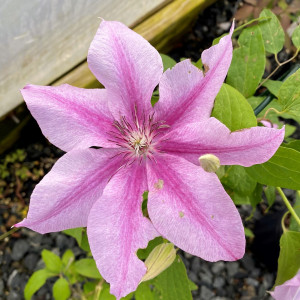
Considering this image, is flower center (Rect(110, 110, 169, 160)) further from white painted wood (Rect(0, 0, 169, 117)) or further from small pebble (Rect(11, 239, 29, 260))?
small pebble (Rect(11, 239, 29, 260))

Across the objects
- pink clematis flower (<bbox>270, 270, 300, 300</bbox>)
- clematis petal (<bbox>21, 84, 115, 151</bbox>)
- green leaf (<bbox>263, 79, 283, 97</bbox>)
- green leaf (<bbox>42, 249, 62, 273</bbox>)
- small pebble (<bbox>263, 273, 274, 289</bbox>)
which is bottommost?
small pebble (<bbox>263, 273, 274, 289</bbox>)

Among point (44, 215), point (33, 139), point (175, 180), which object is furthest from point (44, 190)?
point (33, 139)

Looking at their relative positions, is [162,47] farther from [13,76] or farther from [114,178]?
[114,178]

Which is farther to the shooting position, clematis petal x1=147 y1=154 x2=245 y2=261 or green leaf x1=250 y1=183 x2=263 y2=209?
green leaf x1=250 y1=183 x2=263 y2=209

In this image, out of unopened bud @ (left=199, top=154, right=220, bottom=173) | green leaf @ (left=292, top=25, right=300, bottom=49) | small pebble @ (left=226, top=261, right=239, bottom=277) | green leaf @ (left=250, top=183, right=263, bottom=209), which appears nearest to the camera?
unopened bud @ (left=199, top=154, right=220, bottom=173)

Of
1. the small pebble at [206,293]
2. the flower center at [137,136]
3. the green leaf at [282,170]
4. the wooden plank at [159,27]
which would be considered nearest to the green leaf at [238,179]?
the green leaf at [282,170]

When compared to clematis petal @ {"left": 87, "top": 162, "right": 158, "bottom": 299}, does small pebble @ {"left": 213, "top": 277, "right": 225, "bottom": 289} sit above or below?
below

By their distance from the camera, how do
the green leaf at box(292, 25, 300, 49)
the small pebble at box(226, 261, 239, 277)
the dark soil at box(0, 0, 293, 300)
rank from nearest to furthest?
the green leaf at box(292, 25, 300, 49) → the dark soil at box(0, 0, 293, 300) → the small pebble at box(226, 261, 239, 277)

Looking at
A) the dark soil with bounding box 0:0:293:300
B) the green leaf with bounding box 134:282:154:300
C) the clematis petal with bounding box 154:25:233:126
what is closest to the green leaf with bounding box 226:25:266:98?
the clematis petal with bounding box 154:25:233:126
